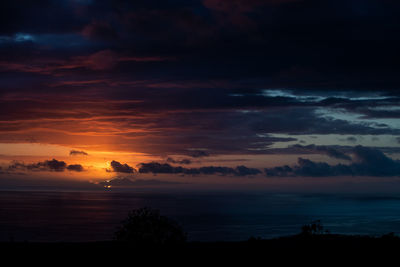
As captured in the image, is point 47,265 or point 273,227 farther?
point 273,227

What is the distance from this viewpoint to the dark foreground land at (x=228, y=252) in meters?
16.9

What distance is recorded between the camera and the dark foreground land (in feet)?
55.3

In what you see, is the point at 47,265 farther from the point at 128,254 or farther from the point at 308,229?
the point at 308,229

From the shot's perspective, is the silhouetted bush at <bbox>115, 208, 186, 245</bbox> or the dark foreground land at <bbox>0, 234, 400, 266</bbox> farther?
the silhouetted bush at <bbox>115, 208, 186, 245</bbox>

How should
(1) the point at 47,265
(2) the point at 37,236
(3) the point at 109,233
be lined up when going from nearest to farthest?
(1) the point at 47,265, (2) the point at 37,236, (3) the point at 109,233

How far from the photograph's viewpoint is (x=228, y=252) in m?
18.4

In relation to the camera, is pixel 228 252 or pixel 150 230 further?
pixel 150 230

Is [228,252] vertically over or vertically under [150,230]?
under

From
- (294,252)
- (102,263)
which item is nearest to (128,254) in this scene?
(102,263)

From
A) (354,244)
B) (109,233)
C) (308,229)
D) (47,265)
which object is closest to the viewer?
(47,265)

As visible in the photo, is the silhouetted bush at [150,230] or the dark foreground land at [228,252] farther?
the silhouetted bush at [150,230]

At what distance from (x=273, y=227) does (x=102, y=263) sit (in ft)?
548

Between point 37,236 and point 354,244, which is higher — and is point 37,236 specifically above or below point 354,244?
below

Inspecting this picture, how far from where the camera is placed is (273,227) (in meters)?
176
